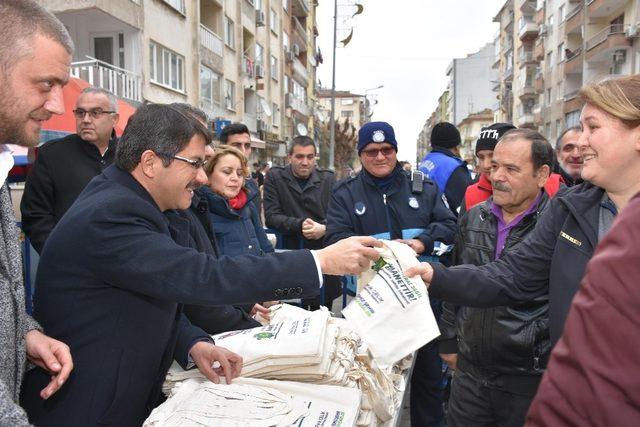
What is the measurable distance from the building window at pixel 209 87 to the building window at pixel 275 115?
39.9ft

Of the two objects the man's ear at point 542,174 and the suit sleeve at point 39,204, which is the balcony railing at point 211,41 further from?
the man's ear at point 542,174

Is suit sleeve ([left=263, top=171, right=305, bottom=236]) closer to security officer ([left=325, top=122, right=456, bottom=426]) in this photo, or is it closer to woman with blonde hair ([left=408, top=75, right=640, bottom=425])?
security officer ([left=325, top=122, right=456, bottom=426])

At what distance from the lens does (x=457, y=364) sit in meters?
3.21

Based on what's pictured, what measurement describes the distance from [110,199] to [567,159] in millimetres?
4436

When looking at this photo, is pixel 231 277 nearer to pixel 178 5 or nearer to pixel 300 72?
pixel 178 5

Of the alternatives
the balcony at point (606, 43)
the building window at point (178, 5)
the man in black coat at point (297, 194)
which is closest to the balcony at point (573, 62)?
the balcony at point (606, 43)

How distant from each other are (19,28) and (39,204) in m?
2.92

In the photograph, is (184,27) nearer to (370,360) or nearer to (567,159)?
(567,159)

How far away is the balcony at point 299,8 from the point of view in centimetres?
4478

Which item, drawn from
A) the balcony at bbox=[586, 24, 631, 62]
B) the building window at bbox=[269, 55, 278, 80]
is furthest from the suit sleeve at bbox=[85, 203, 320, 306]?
the building window at bbox=[269, 55, 278, 80]

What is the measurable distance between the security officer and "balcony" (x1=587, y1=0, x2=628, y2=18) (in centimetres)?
3547

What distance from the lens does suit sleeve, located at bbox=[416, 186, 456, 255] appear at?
4297 millimetres

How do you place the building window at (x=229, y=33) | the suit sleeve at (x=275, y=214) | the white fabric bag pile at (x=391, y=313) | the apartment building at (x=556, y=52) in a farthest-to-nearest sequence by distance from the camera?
the apartment building at (x=556, y=52)
the building window at (x=229, y=33)
the suit sleeve at (x=275, y=214)
the white fabric bag pile at (x=391, y=313)

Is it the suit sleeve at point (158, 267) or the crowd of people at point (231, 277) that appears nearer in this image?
the crowd of people at point (231, 277)
